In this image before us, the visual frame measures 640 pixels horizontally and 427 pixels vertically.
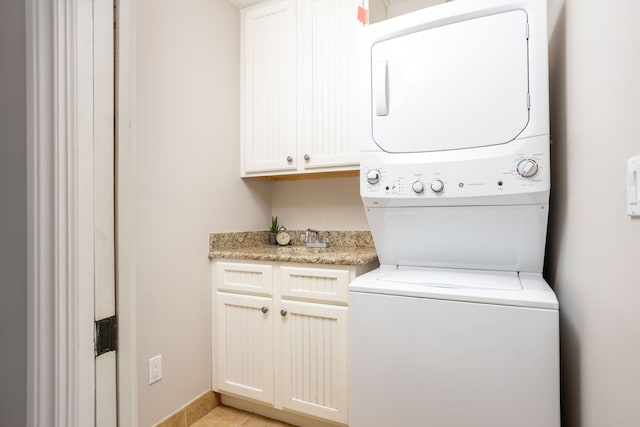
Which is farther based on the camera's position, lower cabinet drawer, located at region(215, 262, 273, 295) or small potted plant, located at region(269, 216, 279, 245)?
small potted plant, located at region(269, 216, 279, 245)

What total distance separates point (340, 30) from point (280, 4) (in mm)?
469

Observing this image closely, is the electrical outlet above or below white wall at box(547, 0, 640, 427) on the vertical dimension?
below

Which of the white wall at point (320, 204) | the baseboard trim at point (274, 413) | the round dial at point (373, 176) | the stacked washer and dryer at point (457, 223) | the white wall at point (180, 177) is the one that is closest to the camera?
the stacked washer and dryer at point (457, 223)

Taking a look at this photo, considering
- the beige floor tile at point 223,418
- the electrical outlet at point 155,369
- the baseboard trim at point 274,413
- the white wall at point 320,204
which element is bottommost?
the beige floor tile at point 223,418

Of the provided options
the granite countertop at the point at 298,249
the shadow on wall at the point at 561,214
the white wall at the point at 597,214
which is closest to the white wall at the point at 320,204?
the granite countertop at the point at 298,249

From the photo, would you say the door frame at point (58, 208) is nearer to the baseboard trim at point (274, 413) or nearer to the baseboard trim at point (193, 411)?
A: the baseboard trim at point (193, 411)

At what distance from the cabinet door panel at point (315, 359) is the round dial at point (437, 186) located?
698mm

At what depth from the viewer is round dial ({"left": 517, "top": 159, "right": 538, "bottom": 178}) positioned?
1.12 m

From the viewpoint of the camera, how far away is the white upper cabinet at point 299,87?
1.87 m

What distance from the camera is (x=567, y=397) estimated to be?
1.13 meters

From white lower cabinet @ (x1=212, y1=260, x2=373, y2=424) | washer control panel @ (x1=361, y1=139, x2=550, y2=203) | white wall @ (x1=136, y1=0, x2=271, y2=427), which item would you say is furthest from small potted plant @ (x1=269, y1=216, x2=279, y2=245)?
washer control panel @ (x1=361, y1=139, x2=550, y2=203)

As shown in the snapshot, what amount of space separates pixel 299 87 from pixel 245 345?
1534 mm

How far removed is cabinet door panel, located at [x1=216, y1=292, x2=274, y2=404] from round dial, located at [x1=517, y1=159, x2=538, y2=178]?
1.29m
